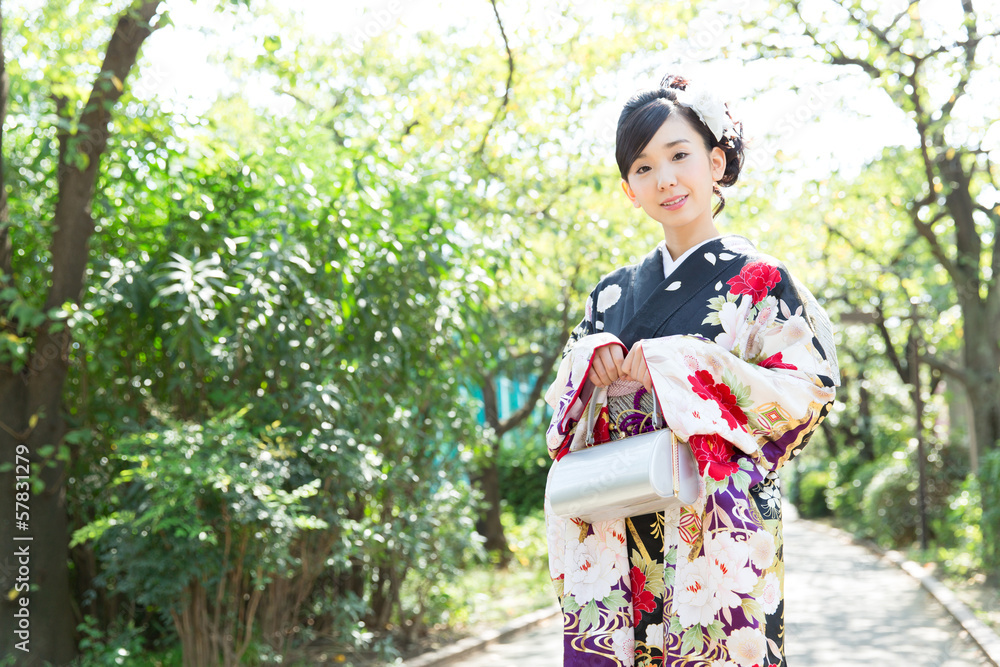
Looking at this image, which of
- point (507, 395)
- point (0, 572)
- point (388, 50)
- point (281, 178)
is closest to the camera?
point (0, 572)

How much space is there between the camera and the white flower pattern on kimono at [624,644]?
67.1 inches

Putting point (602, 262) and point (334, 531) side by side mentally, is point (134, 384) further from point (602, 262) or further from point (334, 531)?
point (602, 262)

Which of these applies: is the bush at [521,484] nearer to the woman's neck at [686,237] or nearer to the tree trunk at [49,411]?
the tree trunk at [49,411]

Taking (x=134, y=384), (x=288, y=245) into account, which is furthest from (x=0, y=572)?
(x=288, y=245)

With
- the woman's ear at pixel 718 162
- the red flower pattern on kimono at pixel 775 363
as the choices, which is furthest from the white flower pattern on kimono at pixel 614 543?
the woman's ear at pixel 718 162

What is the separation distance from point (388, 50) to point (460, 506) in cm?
633

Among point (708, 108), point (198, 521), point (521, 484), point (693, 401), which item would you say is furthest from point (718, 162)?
point (521, 484)

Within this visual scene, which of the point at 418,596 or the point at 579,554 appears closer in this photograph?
the point at 579,554

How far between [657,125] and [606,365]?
1.78 feet

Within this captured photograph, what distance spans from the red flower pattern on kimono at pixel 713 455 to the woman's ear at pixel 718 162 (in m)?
0.64

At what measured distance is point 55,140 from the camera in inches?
178

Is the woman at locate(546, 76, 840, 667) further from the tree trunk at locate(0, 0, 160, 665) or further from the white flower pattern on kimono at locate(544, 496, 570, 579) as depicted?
the tree trunk at locate(0, 0, 160, 665)

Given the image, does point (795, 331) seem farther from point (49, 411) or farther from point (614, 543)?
point (49, 411)

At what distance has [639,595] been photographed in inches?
69.4
